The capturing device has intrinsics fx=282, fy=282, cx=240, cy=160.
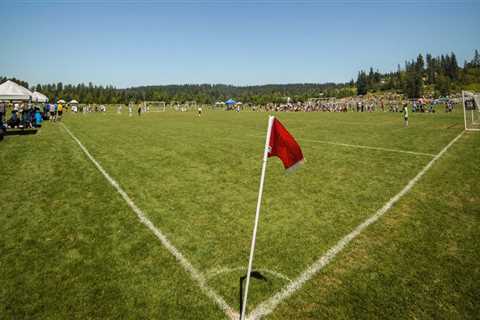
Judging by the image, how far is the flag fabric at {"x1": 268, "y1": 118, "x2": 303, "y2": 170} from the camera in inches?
165

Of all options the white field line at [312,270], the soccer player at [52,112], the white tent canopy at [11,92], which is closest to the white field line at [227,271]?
the white field line at [312,270]

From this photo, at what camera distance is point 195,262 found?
15.8 ft

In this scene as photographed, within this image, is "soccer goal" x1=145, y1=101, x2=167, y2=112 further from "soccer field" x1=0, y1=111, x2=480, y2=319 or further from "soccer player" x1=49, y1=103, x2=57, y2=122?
"soccer field" x1=0, y1=111, x2=480, y2=319

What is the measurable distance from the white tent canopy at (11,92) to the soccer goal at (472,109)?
3550 centimetres

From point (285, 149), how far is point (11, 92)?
25030 millimetres

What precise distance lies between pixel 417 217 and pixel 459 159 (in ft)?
26.8

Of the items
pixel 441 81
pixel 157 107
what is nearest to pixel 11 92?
pixel 157 107

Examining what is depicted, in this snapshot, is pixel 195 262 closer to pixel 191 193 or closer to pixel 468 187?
pixel 191 193

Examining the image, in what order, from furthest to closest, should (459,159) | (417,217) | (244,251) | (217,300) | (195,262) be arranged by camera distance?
(459,159) < (417,217) < (244,251) < (195,262) < (217,300)

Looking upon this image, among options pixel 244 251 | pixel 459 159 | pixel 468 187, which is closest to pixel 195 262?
pixel 244 251

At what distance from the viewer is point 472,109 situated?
26.9 m

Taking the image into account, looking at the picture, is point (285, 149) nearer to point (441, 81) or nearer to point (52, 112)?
point (52, 112)

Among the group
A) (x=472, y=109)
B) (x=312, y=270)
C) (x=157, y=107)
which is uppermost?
(x=157, y=107)

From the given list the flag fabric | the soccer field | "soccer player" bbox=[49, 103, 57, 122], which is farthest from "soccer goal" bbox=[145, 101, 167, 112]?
the flag fabric
